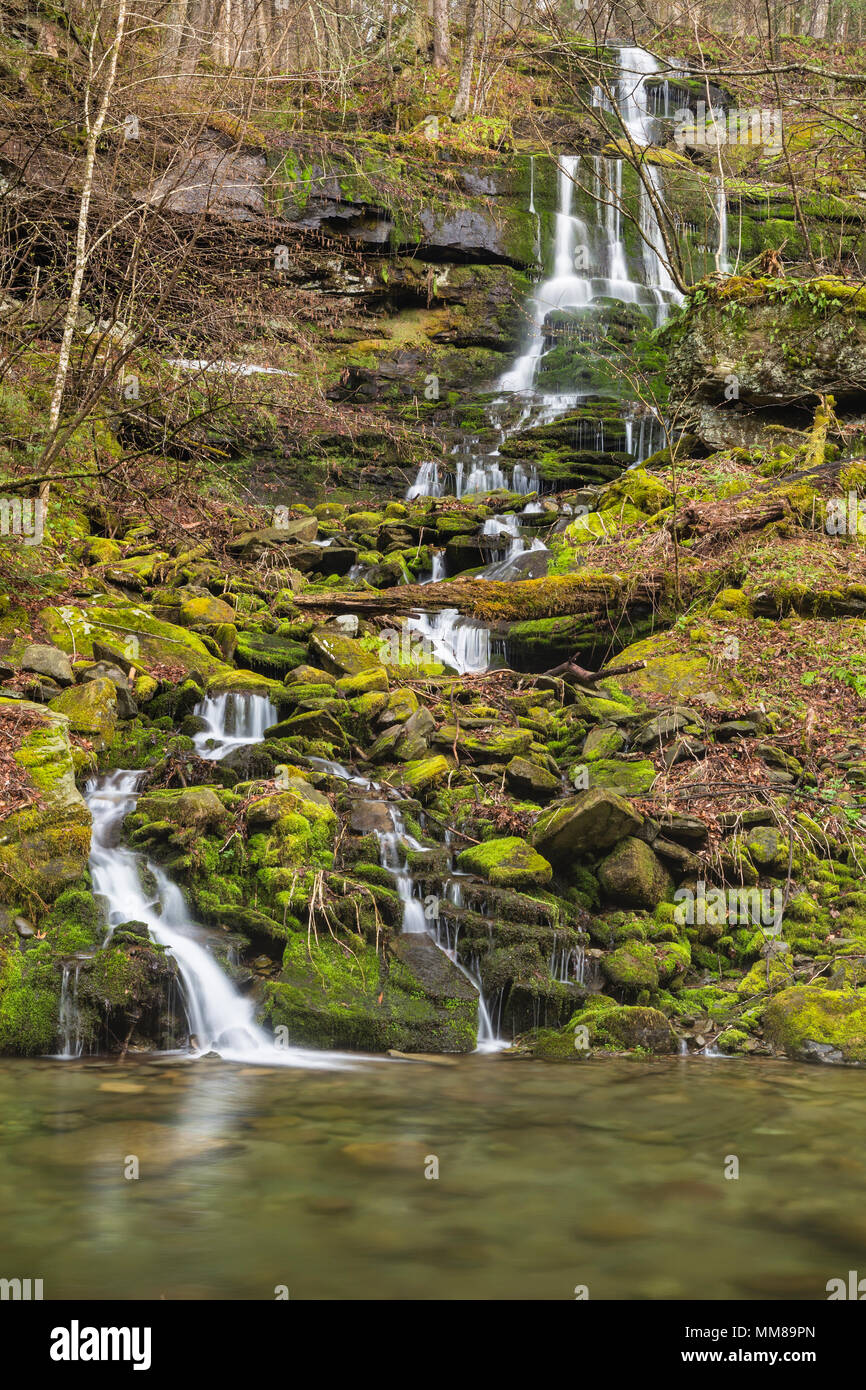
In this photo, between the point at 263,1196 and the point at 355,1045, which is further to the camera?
the point at 355,1045

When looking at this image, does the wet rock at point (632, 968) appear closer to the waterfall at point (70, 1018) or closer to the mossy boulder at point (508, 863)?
the mossy boulder at point (508, 863)

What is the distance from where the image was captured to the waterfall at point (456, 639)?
9.99m

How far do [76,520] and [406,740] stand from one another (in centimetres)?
605

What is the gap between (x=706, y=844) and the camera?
6371 millimetres

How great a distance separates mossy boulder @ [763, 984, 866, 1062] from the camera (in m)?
4.95

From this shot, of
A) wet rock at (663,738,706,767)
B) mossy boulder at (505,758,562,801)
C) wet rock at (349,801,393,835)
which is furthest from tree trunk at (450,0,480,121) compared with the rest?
wet rock at (349,801,393,835)

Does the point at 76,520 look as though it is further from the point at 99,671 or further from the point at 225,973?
the point at 225,973

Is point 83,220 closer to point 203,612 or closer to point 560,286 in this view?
point 203,612

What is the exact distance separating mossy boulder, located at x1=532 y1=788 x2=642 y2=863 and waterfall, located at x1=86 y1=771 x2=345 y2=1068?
6.60ft

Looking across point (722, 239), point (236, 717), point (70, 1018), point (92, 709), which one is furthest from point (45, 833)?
point (722, 239)

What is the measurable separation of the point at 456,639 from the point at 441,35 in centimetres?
2179

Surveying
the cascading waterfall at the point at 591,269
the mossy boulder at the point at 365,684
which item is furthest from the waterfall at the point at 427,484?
the mossy boulder at the point at 365,684

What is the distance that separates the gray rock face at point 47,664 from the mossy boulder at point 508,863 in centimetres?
358

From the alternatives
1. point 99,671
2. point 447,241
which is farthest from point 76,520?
A: point 447,241
